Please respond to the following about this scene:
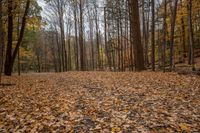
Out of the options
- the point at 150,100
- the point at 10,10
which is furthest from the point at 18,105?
the point at 10,10

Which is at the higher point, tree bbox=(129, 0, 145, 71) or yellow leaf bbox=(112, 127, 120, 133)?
tree bbox=(129, 0, 145, 71)

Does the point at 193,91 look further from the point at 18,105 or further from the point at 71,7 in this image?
the point at 71,7

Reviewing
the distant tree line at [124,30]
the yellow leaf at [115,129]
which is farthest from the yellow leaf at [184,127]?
the distant tree line at [124,30]

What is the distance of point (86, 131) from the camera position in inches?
194

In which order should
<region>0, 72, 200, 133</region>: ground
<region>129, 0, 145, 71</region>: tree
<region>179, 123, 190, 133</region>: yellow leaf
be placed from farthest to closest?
<region>129, 0, 145, 71</region>: tree < <region>0, 72, 200, 133</region>: ground < <region>179, 123, 190, 133</region>: yellow leaf

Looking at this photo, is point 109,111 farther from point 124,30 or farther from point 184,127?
point 124,30

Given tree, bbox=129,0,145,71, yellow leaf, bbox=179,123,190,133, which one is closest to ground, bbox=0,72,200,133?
yellow leaf, bbox=179,123,190,133

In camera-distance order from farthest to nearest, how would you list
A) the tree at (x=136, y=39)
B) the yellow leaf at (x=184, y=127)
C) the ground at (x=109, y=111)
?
the tree at (x=136, y=39), the ground at (x=109, y=111), the yellow leaf at (x=184, y=127)

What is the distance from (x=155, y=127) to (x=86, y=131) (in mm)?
1356

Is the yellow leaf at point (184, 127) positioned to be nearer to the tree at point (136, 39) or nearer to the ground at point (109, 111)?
the ground at point (109, 111)

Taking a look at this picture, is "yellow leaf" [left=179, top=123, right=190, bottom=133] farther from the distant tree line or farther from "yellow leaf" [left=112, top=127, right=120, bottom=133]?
the distant tree line

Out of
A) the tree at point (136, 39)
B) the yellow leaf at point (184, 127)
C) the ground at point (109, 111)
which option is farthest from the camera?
the tree at point (136, 39)

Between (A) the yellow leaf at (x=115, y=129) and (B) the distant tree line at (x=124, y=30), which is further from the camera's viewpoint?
(B) the distant tree line at (x=124, y=30)

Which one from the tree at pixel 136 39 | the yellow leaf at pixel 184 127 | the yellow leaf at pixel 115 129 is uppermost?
the tree at pixel 136 39
